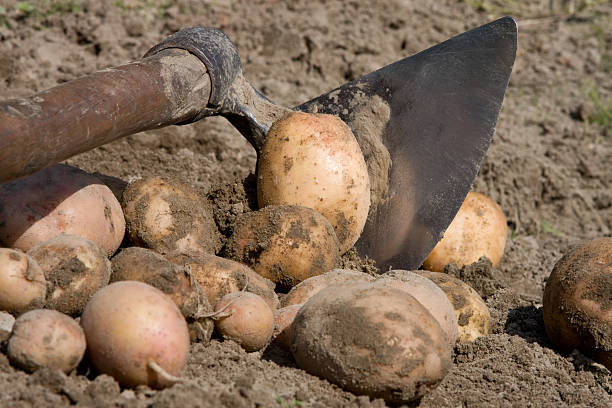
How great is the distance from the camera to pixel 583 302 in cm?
294

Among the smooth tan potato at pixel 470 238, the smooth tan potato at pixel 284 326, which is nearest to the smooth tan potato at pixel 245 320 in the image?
the smooth tan potato at pixel 284 326

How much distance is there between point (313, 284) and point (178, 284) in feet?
2.11

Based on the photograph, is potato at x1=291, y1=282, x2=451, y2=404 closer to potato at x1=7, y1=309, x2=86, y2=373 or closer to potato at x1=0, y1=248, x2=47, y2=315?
potato at x1=7, y1=309, x2=86, y2=373

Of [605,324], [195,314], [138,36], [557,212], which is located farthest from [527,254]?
[138,36]

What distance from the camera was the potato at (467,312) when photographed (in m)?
3.11

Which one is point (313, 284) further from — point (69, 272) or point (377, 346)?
point (69, 272)

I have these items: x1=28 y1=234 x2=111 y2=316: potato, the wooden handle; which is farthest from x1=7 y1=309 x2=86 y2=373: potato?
the wooden handle

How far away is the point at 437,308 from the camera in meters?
2.70

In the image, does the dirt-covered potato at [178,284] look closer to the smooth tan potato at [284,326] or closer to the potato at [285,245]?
the smooth tan potato at [284,326]

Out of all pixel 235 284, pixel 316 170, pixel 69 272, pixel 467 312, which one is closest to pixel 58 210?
pixel 69 272

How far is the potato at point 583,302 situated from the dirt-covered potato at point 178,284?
1571mm

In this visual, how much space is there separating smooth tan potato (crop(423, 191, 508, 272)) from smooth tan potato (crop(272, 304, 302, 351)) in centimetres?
150

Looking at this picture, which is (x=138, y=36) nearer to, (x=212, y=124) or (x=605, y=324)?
(x=212, y=124)

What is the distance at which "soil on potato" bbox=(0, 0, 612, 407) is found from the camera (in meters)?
2.29
